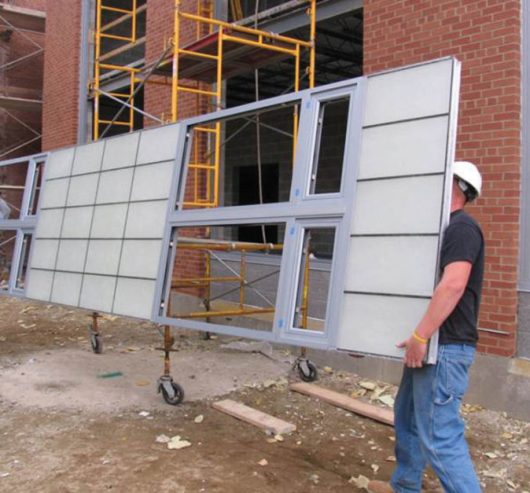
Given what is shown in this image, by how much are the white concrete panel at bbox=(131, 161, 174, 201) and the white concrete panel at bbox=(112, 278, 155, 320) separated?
2.31 feet

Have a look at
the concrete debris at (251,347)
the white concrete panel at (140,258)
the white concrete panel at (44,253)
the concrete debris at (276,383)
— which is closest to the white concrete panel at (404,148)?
the white concrete panel at (140,258)

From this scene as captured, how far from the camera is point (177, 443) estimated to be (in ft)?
14.2

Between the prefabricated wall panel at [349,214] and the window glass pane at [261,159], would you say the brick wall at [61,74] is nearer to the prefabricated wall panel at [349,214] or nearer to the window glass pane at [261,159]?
the window glass pane at [261,159]

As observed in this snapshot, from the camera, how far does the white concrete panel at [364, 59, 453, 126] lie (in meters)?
3.08

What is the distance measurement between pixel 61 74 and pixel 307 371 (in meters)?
9.65

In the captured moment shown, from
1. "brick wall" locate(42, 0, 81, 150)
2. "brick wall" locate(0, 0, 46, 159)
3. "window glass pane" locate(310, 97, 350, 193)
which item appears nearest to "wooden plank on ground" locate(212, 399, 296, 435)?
"window glass pane" locate(310, 97, 350, 193)

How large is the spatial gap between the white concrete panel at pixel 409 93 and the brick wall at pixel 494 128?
2112mm

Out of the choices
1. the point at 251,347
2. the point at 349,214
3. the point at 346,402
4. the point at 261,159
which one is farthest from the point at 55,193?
the point at 261,159

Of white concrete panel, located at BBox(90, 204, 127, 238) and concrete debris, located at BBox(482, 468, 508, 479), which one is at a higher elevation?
white concrete panel, located at BBox(90, 204, 127, 238)

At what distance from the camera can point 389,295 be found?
310 centimetres

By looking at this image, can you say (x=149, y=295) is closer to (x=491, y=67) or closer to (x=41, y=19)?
(x=491, y=67)

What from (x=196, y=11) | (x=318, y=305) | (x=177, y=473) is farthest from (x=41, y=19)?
(x=177, y=473)

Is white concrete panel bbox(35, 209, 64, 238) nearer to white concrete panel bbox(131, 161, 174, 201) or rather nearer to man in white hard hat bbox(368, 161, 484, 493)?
white concrete panel bbox(131, 161, 174, 201)

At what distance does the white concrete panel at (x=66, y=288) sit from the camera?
5.25 metres
